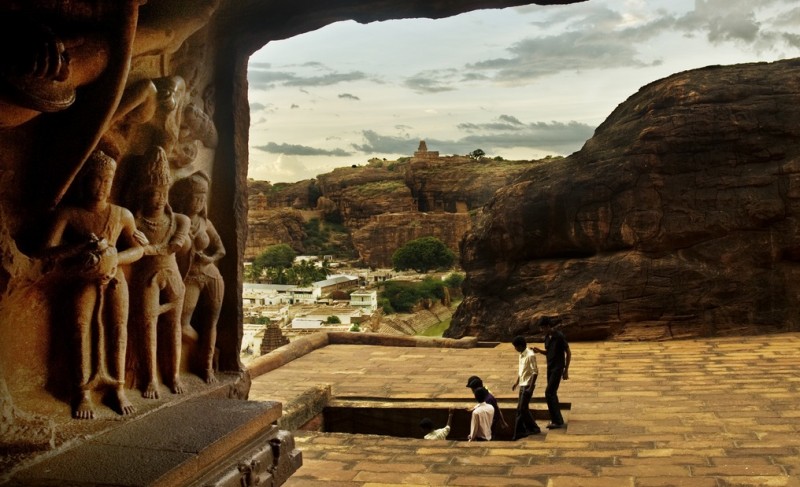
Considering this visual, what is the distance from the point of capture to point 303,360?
10.9m

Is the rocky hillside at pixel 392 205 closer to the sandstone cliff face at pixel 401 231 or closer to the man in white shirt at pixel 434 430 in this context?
the sandstone cliff face at pixel 401 231

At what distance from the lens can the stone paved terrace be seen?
191 inches

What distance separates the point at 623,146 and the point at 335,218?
96.0 meters

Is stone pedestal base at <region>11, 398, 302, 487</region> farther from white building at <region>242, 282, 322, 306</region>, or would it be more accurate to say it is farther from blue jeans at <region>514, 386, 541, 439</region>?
white building at <region>242, 282, 322, 306</region>

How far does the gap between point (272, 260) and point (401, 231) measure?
15.3m

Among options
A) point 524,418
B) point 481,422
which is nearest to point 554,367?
point 524,418

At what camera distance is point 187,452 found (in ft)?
11.2

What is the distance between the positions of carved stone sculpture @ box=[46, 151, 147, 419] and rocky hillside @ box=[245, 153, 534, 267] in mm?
86255

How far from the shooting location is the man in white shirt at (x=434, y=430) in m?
6.77

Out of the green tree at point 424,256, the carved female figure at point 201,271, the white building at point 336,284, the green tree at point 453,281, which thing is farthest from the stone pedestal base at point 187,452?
the green tree at point 424,256

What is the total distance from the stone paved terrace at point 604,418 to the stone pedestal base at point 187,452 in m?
0.81

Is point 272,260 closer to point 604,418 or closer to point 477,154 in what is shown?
point 477,154

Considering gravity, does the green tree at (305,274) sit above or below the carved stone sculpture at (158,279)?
below

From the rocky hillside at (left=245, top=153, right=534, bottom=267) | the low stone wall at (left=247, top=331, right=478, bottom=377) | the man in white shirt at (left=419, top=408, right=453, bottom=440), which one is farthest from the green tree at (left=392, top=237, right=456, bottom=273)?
the man in white shirt at (left=419, top=408, right=453, bottom=440)
